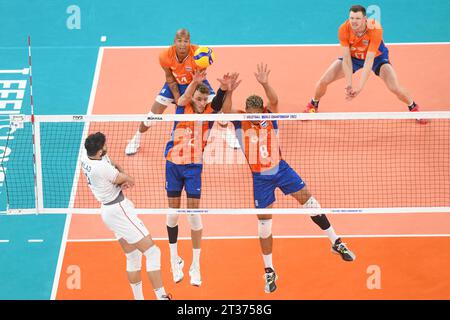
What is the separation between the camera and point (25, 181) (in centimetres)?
1589

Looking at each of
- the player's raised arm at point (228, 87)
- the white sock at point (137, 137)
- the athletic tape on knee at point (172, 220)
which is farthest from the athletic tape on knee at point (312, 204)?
the white sock at point (137, 137)

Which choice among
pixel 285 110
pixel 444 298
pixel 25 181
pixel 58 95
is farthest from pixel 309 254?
pixel 58 95

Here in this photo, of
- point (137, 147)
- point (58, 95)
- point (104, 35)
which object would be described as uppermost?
point (104, 35)

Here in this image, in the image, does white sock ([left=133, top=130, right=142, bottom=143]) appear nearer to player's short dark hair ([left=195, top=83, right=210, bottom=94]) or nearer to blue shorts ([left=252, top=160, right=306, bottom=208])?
player's short dark hair ([left=195, top=83, right=210, bottom=94])

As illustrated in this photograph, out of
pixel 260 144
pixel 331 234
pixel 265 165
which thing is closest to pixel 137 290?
pixel 265 165

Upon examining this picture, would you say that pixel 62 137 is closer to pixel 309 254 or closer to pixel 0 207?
pixel 0 207

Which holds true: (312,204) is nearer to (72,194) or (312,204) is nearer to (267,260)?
(267,260)

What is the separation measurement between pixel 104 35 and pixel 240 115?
8.01 meters

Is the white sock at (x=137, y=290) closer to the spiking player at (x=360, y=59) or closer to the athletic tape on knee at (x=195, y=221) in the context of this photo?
the athletic tape on knee at (x=195, y=221)

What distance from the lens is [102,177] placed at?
12.2 m

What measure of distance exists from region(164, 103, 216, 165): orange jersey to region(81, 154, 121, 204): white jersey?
125 centimetres

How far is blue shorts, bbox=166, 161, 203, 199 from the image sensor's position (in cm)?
1330

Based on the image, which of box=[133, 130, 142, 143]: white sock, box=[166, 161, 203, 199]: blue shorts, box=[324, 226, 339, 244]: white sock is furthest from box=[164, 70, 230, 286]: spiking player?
box=[133, 130, 142, 143]: white sock

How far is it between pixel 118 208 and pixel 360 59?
20.4 feet
